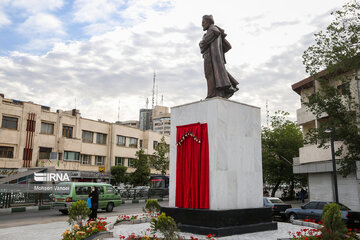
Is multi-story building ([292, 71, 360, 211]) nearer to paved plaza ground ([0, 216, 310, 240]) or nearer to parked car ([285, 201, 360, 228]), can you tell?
parked car ([285, 201, 360, 228])

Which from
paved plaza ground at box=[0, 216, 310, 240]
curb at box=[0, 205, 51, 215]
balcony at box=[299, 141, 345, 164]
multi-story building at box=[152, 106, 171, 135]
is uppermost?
multi-story building at box=[152, 106, 171, 135]

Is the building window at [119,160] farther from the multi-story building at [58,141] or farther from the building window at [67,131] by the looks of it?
the building window at [67,131]

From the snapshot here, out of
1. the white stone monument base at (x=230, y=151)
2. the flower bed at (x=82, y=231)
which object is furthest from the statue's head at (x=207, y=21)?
the flower bed at (x=82, y=231)

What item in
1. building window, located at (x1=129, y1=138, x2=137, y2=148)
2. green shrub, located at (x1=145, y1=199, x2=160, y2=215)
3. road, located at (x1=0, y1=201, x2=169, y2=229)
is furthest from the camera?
building window, located at (x1=129, y1=138, x2=137, y2=148)

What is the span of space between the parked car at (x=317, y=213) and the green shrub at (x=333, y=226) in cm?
828

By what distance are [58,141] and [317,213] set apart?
3411 centimetres

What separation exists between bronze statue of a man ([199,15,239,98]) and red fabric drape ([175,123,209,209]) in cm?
169

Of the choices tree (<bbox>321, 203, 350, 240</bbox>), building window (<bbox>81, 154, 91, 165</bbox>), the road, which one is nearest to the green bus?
the road

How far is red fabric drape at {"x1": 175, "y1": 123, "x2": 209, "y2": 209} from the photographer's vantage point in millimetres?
10164

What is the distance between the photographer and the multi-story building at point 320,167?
24594mm

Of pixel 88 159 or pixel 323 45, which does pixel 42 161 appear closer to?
pixel 88 159

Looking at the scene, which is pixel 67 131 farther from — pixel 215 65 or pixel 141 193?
pixel 215 65

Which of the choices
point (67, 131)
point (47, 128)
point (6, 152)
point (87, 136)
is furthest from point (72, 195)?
point (87, 136)

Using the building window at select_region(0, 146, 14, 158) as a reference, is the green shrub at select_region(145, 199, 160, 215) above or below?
below
